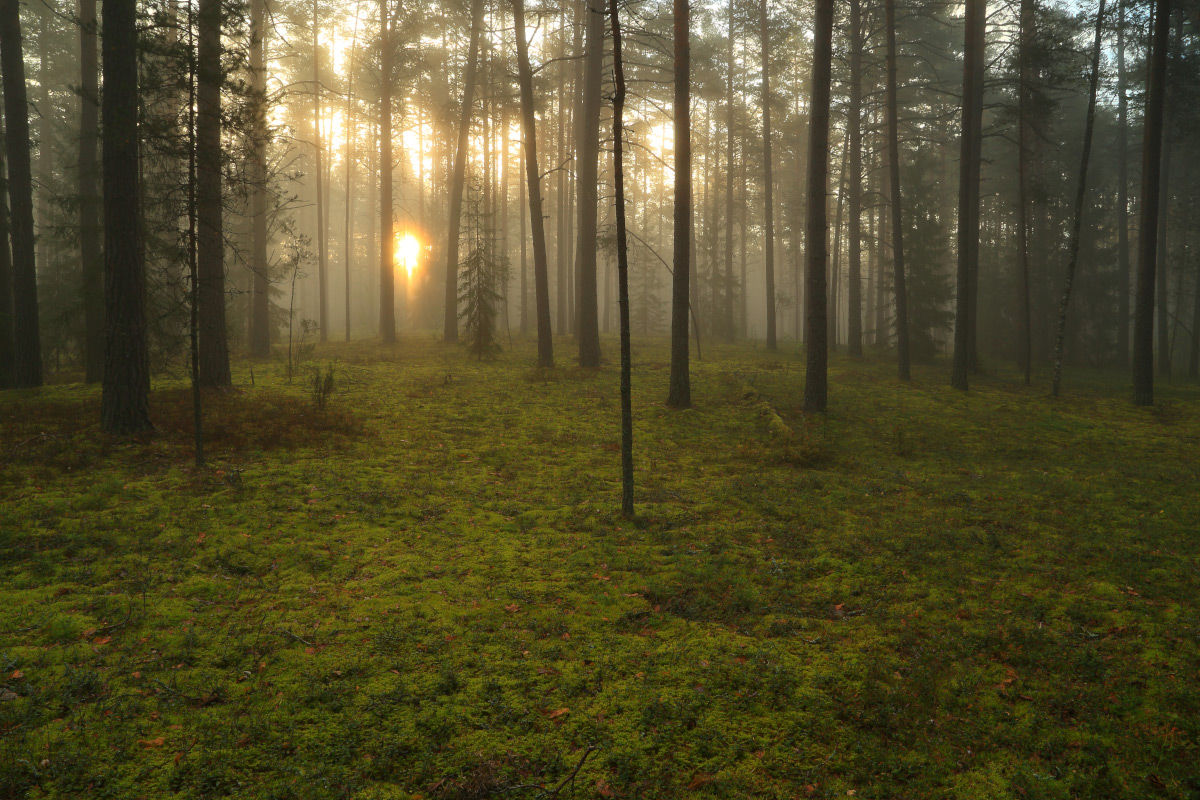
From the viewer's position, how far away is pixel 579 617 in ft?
17.8

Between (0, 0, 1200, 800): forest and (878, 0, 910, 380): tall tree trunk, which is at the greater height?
(878, 0, 910, 380): tall tree trunk

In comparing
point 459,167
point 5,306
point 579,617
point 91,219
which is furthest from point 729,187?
point 579,617

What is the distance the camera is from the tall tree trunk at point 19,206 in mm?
12555

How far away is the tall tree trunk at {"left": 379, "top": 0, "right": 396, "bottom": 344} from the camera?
961 inches

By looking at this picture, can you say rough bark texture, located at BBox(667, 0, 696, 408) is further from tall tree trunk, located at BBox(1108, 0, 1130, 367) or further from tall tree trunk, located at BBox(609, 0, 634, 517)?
tall tree trunk, located at BBox(1108, 0, 1130, 367)

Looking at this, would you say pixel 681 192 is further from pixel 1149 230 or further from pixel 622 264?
pixel 1149 230

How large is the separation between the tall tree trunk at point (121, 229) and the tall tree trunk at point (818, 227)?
12.2 meters

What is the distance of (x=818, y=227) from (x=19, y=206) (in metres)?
16.7

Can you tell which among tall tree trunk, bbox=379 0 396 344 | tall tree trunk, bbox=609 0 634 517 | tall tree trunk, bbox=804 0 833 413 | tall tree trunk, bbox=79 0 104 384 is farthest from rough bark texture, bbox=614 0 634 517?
tall tree trunk, bbox=379 0 396 344

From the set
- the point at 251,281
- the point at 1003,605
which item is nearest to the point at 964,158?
the point at 1003,605

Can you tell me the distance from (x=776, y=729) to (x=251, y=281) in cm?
2709

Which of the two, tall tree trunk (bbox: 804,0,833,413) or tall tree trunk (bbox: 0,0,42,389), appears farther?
tall tree trunk (bbox: 804,0,833,413)

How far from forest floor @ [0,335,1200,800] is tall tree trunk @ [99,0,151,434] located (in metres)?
0.81

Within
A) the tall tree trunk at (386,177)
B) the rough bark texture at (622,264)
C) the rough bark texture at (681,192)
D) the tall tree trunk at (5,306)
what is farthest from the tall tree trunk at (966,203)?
the tall tree trunk at (5,306)
